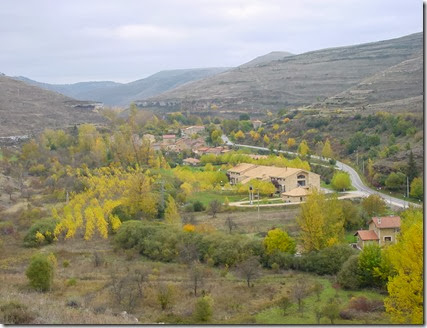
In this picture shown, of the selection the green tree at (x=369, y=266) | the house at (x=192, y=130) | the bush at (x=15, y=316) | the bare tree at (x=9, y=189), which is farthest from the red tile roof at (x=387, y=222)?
the house at (x=192, y=130)

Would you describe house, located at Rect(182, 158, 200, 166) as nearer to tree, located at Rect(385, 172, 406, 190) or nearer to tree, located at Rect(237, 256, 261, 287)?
tree, located at Rect(385, 172, 406, 190)

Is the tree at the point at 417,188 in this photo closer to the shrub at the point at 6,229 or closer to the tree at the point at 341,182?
the tree at the point at 341,182

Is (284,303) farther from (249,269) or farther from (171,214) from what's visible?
(171,214)

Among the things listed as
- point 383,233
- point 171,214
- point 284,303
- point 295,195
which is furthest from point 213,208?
point 284,303

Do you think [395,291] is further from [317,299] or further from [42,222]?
[42,222]

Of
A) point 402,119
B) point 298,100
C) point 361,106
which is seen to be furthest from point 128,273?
point 298,100

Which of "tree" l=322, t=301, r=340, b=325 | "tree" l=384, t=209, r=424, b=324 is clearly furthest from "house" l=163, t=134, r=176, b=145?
"tree" l=384, t=209, r=424, b=324
